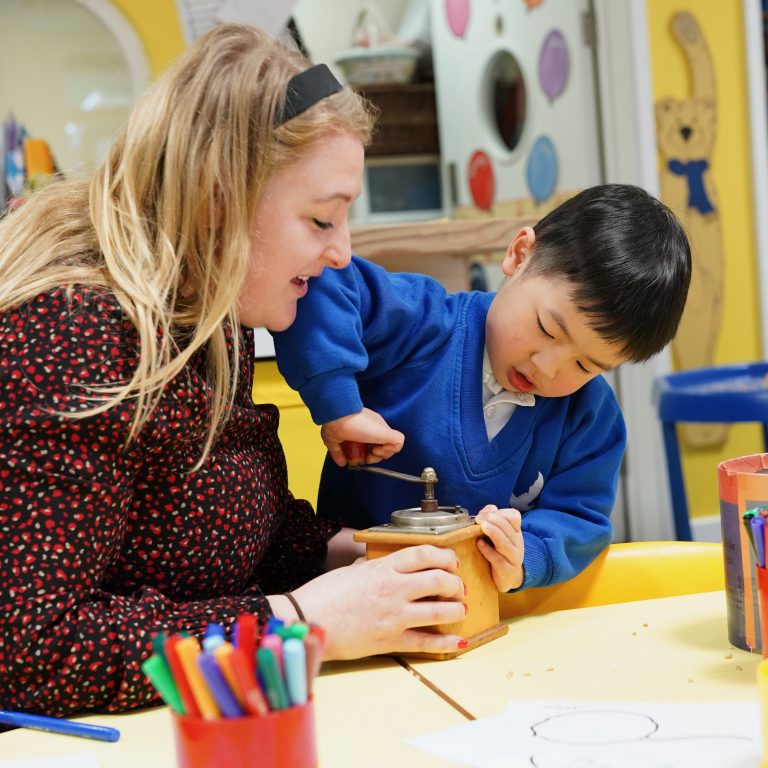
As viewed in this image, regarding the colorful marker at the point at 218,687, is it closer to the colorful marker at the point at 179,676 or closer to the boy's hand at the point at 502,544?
the colorful marker at the point at 179,676

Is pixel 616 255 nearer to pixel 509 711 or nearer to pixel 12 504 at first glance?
pixel 509 711

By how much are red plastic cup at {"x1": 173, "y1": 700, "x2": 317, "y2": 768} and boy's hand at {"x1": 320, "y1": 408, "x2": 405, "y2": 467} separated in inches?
22.2

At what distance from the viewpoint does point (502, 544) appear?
959mm

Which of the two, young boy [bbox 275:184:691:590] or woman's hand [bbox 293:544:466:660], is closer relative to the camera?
woman's hand [bbox 293:544:466:660]

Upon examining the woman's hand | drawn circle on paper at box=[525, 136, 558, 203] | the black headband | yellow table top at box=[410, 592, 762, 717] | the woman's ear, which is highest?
drawn circle on paper at box=[525, 136, 558, 203]

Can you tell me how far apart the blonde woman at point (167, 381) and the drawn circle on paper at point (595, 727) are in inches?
7.0

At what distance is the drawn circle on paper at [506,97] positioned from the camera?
376 cm

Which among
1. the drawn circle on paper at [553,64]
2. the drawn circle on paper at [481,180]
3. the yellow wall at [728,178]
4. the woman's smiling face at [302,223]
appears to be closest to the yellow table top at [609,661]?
the woman's smiling face at [302,223]

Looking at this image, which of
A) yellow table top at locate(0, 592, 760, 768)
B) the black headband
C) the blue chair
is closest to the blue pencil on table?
yellow table top at locate(0, 592, 760, 768)

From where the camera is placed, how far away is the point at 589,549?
1.11 metres

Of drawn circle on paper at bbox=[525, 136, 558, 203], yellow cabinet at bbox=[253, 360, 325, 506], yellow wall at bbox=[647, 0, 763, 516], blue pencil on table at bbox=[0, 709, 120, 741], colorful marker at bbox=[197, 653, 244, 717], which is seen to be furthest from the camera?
drawn circle on paper at bbox=[525, 136, 558, 203]

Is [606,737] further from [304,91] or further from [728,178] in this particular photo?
[728,178]

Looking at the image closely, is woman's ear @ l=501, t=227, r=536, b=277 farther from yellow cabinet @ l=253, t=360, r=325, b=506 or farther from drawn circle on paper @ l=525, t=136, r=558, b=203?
drawn circle on paper @ l=525, t=136, r=558, b=203

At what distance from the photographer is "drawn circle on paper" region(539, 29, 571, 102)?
11.0 feet
